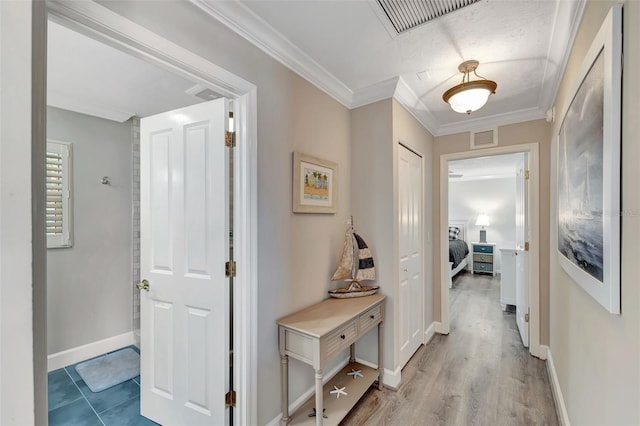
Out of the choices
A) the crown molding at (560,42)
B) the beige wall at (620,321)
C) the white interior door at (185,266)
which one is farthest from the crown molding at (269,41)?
the beige wall at (620,321)

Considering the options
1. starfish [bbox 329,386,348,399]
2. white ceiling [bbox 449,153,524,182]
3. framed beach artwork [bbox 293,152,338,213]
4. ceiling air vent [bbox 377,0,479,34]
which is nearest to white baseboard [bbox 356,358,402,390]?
starfish [bbox 329,386,348,399]

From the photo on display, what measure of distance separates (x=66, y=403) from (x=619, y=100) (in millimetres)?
3552

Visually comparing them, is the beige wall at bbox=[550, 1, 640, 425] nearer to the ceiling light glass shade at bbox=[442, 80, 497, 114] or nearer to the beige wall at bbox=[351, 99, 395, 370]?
the ceiling light glass shade at bbox=[442, 80, 497, 114]

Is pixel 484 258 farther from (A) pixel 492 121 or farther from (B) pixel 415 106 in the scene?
(B) pixel 415 106

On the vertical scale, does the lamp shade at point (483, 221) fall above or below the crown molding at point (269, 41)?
below

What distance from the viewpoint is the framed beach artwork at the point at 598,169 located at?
0.88 m

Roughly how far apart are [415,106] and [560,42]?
43.7 inches

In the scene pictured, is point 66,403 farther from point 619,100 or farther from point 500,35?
point 500,35

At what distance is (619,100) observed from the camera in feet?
2.85

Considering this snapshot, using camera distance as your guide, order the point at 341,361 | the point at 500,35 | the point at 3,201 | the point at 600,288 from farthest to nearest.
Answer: the point at 341,361 → the point at 500,35 → the point at 600,288 → the point at 3,201

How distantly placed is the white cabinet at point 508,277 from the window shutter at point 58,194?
210 inches

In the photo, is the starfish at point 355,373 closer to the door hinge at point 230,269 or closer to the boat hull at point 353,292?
the boat hull at point 353,292

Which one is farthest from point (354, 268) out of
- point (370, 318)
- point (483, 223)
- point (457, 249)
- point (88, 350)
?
point (483, 223)

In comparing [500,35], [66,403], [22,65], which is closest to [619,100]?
[500,35]
